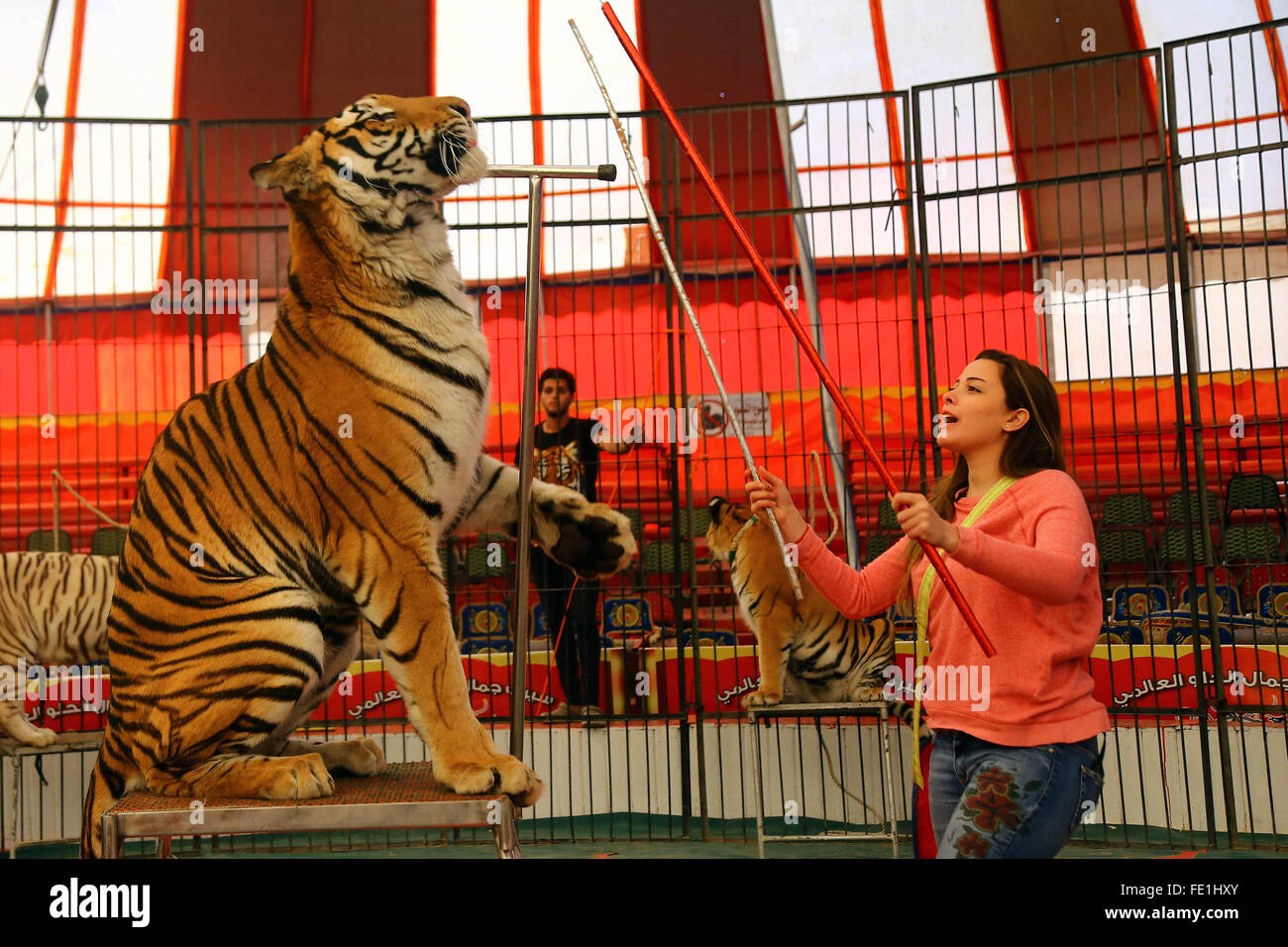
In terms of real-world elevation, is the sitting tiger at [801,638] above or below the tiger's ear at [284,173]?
below

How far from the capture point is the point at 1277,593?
556cm

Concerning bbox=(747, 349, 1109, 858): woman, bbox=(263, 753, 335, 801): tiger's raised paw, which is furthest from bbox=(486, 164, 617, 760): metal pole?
bbox=(747, 349, 1109, 858): woman

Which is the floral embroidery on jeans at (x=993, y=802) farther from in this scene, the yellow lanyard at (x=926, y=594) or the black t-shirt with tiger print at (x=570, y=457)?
the black t-shirt with tiger print at (x=570, y=457)

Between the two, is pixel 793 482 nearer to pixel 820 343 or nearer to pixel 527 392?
pixel 820 343

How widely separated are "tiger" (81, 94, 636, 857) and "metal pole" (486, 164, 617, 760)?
0.18 ft

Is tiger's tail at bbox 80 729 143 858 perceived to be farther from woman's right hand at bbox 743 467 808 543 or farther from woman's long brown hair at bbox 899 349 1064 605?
woman's long brown hair at bbox 899 349 1064 605

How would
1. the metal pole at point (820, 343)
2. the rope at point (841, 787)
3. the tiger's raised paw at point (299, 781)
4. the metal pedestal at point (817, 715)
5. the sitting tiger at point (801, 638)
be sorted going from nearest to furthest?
the tiger's raised paw at point (299, 781) < the metal pedestal at point (817, 715) < the rope at point (841, 787) < the sitting tiger at point (801, 638) < the metal pole at point (820, 343)

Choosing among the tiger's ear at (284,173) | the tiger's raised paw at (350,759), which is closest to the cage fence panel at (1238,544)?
the tiger's ear at (284,173)

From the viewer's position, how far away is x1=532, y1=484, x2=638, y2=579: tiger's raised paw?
2.13 meters

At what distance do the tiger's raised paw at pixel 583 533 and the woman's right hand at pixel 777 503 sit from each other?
248mm

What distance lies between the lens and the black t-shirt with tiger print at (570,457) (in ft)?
15.8
